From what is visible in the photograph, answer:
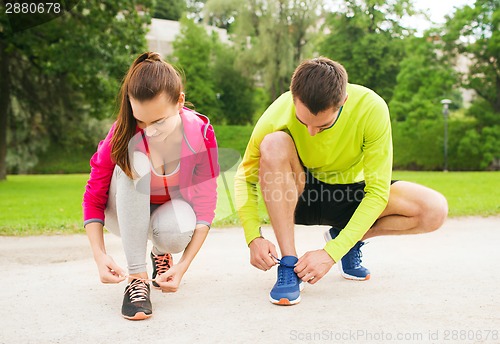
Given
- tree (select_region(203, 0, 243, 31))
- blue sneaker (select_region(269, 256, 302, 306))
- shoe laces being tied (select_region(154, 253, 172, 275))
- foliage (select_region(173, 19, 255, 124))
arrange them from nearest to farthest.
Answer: blue sneaker (select_region(269, 256, 302, 306))
shoe laces being tied (select_region(154, 253, 172, 275))
tree (select_region(203, 0, 243, 31))
foliage (select_region(173, 19, 255, 124))

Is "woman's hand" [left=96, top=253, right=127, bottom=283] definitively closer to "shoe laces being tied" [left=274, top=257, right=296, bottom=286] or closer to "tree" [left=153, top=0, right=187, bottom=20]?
"shoe laces being tied" [left=274, top=257, right=296, bottom=286]

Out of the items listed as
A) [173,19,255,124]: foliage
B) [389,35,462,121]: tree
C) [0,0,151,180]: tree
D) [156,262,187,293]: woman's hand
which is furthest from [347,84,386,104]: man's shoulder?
[173,19,255,124]: foliage

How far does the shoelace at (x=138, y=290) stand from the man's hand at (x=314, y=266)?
63 cm

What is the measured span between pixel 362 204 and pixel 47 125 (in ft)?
51.7

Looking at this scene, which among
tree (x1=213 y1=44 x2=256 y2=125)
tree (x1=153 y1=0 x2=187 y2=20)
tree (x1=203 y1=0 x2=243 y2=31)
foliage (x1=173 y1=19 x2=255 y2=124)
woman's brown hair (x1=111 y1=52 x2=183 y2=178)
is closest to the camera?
woman's brown hair (x1=111 y1=52 x2=183 y2=178)

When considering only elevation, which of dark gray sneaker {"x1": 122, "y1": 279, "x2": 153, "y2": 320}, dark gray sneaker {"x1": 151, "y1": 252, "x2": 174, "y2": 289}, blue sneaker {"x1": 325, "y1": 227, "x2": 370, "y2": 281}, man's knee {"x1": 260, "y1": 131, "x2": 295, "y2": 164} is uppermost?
man's knee {"x1": 260, "y1": 131, "x2": 295, "y2": 164}

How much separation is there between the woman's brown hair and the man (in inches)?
20.1

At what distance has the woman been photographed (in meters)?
2.23

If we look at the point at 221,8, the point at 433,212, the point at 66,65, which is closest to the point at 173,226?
the point at 433,212

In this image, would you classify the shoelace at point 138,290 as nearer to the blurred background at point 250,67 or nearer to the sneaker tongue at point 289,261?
the sneaker tongue at point 289,261

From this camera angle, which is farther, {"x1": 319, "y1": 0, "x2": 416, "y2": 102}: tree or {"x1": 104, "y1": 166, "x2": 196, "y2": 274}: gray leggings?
{"x1": 319, "y1": 0, "x2": 416, "y2": 102}: tree

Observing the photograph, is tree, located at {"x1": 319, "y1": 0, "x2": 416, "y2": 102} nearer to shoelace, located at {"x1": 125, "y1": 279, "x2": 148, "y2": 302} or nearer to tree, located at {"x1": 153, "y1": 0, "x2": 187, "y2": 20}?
tree, located at {"x1": 153, "y1": 0, "x2": 187, "y2": 20}

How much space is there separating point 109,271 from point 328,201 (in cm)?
108

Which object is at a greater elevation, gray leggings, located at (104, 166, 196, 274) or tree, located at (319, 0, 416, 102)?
gray leggings, located at (104, 166, 196, 274)
